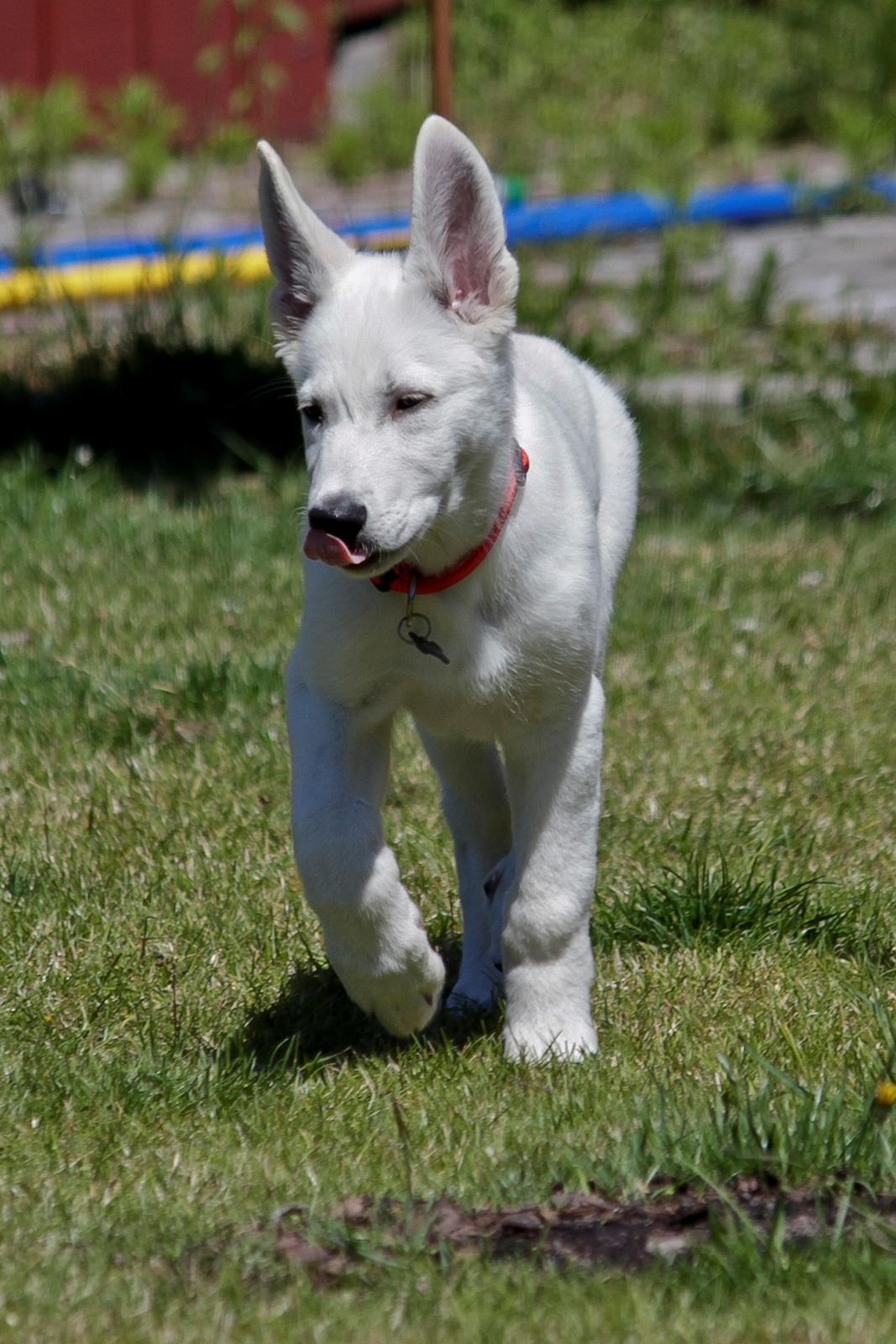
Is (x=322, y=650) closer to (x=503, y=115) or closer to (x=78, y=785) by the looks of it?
(x=78, y=785)

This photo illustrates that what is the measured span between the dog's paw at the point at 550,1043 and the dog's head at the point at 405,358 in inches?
33.2

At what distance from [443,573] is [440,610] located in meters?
0.07

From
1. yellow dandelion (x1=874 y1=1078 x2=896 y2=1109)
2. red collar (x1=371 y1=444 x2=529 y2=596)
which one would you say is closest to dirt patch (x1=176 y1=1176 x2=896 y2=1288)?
yellow dandelion (x1=874 y1=1078 x2=896 y2=1109)

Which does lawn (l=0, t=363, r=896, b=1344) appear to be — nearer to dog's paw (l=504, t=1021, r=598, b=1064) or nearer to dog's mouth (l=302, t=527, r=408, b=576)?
dog's paw (l=504, t=1021, r=598, b=1064)

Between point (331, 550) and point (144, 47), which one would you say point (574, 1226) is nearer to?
point (331, 550)

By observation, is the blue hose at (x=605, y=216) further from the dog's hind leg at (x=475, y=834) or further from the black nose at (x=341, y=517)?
the black nose at (x=341, y=517)

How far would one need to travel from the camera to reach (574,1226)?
263 centimetres

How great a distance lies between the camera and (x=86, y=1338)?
2389 millimetres

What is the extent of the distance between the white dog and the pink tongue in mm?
143

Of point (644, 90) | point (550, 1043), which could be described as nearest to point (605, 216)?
point (644, 90)

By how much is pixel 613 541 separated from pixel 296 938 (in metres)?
1.05

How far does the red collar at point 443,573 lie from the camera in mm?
3203

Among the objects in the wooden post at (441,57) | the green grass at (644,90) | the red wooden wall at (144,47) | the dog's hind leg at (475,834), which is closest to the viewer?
the dog's hind leg at (475,834)

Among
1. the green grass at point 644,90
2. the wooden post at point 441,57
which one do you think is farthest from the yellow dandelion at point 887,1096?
the green grass at point 644,90
